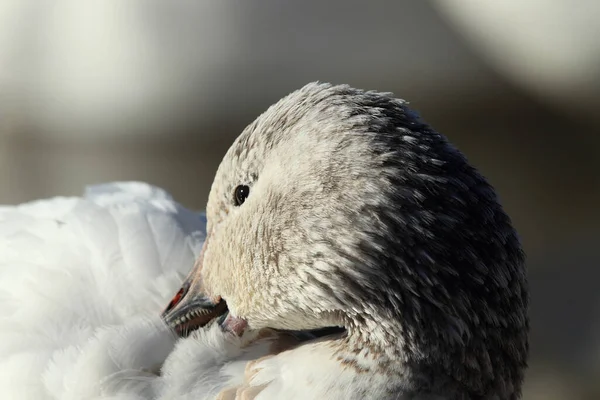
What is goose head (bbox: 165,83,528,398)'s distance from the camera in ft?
3.53

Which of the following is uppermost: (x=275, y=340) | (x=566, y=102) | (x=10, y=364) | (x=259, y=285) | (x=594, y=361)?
(x=566, y=102)

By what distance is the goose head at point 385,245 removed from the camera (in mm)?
1075

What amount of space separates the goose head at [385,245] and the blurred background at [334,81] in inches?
60.8

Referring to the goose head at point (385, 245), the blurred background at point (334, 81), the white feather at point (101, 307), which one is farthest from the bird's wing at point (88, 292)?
the blurred background at point (334, 81)

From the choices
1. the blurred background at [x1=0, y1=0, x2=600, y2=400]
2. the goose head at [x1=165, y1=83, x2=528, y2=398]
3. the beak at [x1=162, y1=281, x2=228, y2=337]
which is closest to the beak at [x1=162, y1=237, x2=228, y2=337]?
the beak at [x1=162, y1=281, x2=228, y2=337]

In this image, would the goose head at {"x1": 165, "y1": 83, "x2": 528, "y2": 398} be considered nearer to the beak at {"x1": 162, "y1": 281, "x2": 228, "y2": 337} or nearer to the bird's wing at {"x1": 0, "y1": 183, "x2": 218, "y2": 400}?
the beak at {"x1": 162, "y1": 281, "x2": 228, "y2": 337}

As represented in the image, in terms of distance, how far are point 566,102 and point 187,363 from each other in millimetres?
2014

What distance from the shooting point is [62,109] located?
9.39 feet

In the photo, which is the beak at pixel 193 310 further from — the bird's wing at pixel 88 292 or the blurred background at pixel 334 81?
the blurred background at pixel 334 81

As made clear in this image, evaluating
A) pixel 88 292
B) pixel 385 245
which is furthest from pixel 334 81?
pixel 385 245

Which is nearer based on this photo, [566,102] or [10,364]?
[10,364]

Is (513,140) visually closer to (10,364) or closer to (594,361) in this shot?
(594,361)

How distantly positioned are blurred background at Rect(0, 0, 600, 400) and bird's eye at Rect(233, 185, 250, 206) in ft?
4.97

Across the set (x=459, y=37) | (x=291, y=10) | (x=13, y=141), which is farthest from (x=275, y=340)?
(x=13, y=141)
